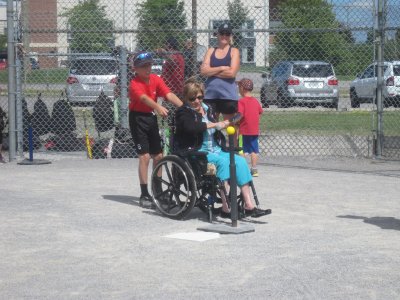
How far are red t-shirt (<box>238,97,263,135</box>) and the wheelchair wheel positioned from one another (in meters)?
3.11

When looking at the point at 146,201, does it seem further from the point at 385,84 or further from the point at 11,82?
the point at 385,84

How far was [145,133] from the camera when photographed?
10328mm

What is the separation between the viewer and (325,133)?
1766 cm

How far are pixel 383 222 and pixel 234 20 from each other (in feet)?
24.2

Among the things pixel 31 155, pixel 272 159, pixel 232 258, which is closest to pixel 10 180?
pixel 31 155

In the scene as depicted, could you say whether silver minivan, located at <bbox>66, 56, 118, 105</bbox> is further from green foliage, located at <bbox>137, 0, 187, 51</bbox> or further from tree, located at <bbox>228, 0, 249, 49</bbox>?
tree, located at <bbox>228, 0, 249, 49</bbox>

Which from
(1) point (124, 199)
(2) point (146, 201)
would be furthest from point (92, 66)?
(2) point (146, 201)

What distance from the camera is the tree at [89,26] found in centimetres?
1598

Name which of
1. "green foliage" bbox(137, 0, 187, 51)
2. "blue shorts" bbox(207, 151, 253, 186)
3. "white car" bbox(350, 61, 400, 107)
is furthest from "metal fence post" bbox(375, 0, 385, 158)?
"blue shorts" bbox(207, 151, 253, 186)

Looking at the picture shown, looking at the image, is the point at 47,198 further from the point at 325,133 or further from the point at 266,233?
the point at 325,133

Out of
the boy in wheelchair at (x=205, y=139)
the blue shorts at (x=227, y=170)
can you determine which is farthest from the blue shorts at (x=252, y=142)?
the blue shorts at (x=227, y=170)

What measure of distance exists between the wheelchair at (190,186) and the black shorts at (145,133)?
65 cm

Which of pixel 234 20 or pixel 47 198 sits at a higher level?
pixel 234 20

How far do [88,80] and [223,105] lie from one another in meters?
7.92
